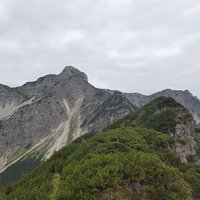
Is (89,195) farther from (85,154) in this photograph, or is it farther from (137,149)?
(137,149)

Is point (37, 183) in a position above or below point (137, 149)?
below

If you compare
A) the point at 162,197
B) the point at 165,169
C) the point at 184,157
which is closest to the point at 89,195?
the point at 162,197

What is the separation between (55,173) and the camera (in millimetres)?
86375

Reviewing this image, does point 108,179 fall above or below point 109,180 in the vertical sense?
above

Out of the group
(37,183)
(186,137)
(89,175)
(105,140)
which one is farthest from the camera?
(186,137)

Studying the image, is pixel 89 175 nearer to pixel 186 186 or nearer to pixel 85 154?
pixel 85 154

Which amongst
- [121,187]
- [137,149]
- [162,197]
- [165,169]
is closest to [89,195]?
[121,187]

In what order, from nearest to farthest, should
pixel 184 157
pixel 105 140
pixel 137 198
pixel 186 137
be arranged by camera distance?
pixel 137 198 < pixel 105 140 < pixel 184 157 < pixel 186 137

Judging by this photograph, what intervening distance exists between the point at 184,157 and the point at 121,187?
94.1m

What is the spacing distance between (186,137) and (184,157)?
127 feet

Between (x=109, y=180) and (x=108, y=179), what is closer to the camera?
(x=109, y=180)

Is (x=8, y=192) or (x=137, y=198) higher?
(x=137, y=198)

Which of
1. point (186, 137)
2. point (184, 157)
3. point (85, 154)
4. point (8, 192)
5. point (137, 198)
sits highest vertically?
point (186, 137)

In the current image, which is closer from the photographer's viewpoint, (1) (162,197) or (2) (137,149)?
(1) (162,197)
